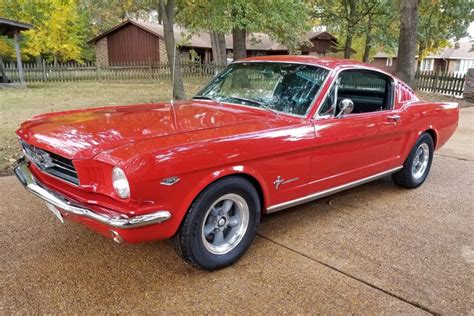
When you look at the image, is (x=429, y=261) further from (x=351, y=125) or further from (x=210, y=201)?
(x=210, y=201)

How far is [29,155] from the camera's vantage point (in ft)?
10.9

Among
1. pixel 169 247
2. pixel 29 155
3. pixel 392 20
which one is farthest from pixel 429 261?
pixel 392 20

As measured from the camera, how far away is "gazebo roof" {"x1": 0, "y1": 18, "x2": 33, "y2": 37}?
15.9 m

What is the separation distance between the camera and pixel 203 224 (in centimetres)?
293

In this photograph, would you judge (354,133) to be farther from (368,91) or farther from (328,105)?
(368,91)

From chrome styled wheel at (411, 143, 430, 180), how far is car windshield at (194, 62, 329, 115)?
7.04 feet

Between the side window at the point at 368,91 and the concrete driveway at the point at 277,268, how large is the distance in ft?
3.93

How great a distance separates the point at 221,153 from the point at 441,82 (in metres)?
17.7

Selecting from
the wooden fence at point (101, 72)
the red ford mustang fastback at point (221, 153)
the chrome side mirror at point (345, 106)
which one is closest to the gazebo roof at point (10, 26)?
the wooden fence at point (101, 72)

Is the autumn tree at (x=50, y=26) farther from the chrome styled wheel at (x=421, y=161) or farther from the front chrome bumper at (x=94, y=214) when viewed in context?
the front chrome bumper at (x=94, y=214)

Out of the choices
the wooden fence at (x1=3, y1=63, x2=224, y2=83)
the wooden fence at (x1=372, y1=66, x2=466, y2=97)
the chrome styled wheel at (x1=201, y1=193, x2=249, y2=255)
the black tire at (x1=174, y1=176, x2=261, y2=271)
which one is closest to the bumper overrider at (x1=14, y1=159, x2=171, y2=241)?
the black tire at (x1=174, y1=176, x2=261, y2=271)

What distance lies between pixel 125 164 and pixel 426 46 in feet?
117

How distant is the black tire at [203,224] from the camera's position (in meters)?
2.83

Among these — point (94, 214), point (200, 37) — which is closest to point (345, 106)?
point (94, 214)
